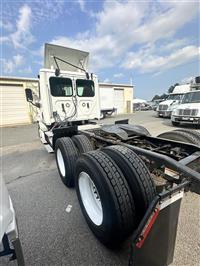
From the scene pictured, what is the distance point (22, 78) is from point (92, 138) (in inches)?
635

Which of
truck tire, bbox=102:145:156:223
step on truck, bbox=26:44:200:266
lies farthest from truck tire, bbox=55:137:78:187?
truck tire, bbox=102:145:156:223

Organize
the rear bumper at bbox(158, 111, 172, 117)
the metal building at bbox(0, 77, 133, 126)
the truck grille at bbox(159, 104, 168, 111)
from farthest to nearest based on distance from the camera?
the metal building at bbox(0, 77, 133, 126) < the truck grille at bbox(159, 104, 168, 111) < the rear bumper at bbox(158, 111, 172, 117)

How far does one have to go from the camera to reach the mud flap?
51.1 inches

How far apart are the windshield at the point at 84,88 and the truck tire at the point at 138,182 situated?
13.1 feet

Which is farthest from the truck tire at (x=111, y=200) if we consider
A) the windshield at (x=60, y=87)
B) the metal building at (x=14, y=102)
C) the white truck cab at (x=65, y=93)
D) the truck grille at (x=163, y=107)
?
the truck grille at (x=163, y=107)

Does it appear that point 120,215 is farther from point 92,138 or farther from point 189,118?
point 189,118

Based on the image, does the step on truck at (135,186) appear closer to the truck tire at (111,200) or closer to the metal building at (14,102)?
the truck tire at (111,200)

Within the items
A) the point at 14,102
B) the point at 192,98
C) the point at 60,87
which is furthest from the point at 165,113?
the point at 14,102

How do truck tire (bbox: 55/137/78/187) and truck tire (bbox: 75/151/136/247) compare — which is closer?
truck tire (bbox: 75/151/136/247)

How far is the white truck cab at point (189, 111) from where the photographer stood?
966 cm

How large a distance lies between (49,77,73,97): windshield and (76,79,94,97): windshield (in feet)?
0.95

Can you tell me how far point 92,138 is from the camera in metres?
3.83

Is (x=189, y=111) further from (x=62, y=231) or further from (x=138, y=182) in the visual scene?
(x=62, y=231)

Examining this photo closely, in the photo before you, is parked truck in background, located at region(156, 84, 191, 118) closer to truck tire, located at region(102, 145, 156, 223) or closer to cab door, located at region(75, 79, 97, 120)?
cab door, located at region(75, 79, 97, 120)
